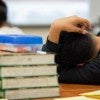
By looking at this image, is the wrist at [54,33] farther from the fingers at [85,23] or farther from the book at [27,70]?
the book at [27,70]

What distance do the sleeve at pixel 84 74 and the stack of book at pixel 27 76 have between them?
0.31 m

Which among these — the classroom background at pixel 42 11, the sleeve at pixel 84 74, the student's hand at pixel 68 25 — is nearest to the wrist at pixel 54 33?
the student's hand at pixel 68 25

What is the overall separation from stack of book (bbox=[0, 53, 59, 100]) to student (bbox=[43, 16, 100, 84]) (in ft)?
0.84

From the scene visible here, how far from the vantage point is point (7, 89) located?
94 centimetres

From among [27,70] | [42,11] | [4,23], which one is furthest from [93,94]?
[42,11]

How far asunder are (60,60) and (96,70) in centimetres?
14

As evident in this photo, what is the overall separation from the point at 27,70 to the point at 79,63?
1.30ft

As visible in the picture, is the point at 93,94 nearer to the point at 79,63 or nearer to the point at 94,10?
the point at 79,63

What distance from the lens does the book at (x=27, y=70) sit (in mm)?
937

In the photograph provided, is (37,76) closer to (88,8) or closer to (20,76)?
(20,76)

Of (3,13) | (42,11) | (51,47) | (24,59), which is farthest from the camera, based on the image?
(42,11)

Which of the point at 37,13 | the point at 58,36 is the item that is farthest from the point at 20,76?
the point at 37,13

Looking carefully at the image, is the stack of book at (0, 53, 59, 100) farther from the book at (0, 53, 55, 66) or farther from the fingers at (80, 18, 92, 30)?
the fingers at (80, 18, 92, 30)

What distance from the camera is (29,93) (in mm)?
961
